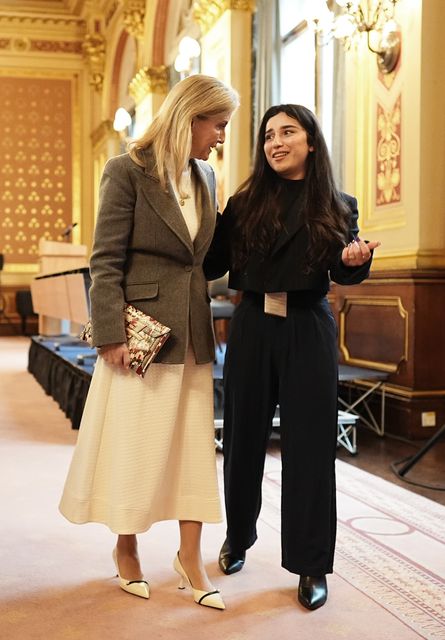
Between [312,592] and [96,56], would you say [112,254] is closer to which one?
[312,592]

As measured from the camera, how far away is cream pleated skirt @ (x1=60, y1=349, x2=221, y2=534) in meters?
2.43

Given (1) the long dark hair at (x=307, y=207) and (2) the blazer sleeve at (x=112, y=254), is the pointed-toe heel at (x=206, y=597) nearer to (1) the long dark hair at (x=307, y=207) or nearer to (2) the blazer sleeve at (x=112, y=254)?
(2) the blazer sleeve at (x=112, y=254)

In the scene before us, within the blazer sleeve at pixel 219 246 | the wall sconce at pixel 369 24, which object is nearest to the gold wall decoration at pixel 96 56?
the wall sconce at pixel 369 24

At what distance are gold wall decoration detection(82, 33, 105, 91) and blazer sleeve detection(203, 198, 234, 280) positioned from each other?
14.0 meters

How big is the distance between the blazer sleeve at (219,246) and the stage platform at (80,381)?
227 centimetres

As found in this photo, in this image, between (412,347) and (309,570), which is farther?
(412,347)

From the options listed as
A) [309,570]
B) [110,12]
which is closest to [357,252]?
[309,570]

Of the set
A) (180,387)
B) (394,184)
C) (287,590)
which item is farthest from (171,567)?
(394,184)

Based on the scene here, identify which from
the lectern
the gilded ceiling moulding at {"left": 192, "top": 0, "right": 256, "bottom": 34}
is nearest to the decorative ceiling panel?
the gilded ceiling moulding at {"left": 192, "top": 0, "right": 256, "bottom": 34}

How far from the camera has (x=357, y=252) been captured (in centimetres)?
235

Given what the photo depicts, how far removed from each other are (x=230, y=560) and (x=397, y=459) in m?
2.16

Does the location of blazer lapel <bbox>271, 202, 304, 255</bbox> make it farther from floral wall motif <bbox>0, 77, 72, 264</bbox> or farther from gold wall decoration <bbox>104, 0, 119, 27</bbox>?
floral wall motif <bbox>0, 77, 72, 264</bbox>

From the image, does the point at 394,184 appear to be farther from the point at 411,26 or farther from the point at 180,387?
the point at 180,387

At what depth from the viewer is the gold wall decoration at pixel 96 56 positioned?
1563 centimetres
